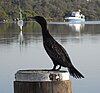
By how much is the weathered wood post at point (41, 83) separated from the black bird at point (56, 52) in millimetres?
466

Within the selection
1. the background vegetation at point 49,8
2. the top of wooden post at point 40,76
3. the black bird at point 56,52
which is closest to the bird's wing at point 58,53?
the black bird at point 56,52

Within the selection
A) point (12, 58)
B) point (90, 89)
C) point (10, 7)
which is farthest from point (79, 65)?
point (10, 7)

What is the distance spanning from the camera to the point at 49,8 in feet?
408

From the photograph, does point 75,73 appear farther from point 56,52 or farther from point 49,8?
point 49,8

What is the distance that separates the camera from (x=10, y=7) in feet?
349

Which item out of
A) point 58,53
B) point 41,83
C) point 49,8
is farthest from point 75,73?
point 49,8

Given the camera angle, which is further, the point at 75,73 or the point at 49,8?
the point at 49,8

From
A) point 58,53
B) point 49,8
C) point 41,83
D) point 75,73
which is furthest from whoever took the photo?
point 49,8

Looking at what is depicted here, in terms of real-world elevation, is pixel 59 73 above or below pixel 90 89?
above

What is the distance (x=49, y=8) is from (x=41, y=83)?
396 ft

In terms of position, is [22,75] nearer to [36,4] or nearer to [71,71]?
[71,71]

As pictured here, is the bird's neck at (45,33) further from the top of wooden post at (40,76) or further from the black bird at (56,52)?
the top of wooden post at (40,76)

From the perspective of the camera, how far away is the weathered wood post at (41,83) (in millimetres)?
4215

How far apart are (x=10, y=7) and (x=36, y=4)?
17.7 meters
